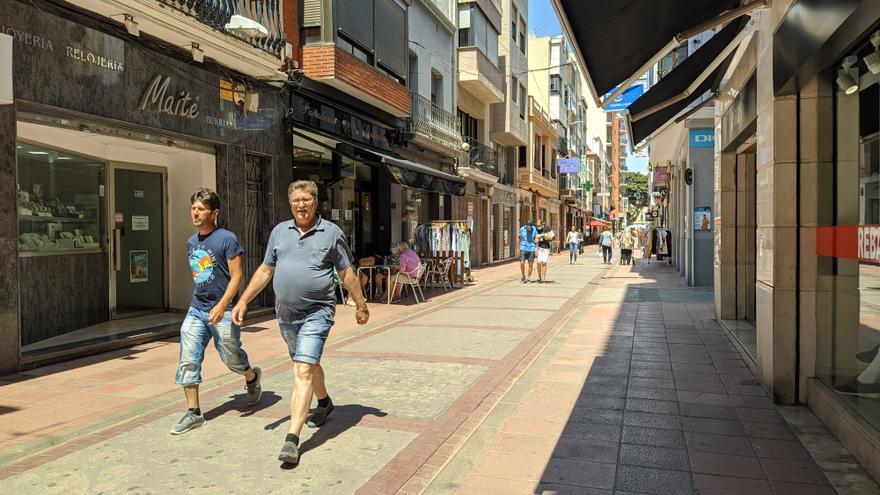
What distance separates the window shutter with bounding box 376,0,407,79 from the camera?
49.4 feet

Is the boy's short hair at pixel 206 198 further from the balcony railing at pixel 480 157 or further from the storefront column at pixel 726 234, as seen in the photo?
the balcony railing at pixel 480 157

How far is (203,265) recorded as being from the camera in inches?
188

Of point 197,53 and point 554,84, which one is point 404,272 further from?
point 554,84

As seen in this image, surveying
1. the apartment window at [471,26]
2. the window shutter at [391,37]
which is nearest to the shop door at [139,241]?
the window shutter at [391,37]

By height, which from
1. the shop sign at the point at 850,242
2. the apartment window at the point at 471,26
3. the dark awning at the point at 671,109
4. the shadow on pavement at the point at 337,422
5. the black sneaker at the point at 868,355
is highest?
the apartment window at the point at 471,26

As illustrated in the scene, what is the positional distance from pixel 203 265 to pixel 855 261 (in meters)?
4.63

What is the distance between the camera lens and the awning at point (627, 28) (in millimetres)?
4387

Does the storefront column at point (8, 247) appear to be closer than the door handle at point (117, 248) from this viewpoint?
Yes

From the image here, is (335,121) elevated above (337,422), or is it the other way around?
(335,121)

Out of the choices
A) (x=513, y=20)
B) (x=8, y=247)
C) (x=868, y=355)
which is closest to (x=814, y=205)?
(x=868, y=355)

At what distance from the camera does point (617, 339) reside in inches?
327

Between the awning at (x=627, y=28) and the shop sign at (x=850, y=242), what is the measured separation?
1.89 m

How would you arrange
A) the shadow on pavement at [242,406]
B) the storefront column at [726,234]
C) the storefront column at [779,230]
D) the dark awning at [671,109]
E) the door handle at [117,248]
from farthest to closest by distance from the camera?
1. the door handle at [117,248]
2. the storefront column at [726,234]
3. the dark awning at [671,109]
4. the shadow on pavement at [242,406]
5. the storefront column at [779,230]

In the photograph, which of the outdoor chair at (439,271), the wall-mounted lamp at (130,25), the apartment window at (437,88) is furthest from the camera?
the apartment window at (437,88)
